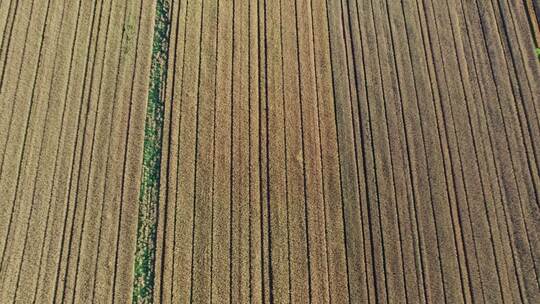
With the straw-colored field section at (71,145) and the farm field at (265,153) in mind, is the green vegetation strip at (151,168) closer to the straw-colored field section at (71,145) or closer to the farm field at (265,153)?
the farm field at (265,153)

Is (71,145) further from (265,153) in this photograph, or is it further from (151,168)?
(265,153)

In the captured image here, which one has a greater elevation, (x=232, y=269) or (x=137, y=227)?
(x=137, y=227)

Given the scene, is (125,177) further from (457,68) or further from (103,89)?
(457,68)

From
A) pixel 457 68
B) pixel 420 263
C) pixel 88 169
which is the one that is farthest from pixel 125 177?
pixel 457 68

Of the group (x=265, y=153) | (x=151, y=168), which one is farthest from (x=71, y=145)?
(x=265, y=153)

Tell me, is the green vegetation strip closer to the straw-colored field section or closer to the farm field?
the farm field

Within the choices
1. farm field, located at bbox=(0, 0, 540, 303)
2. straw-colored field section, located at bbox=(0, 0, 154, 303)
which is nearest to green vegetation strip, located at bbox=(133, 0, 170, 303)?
farm field, located at bbox=(0, 0, 540, 303)
